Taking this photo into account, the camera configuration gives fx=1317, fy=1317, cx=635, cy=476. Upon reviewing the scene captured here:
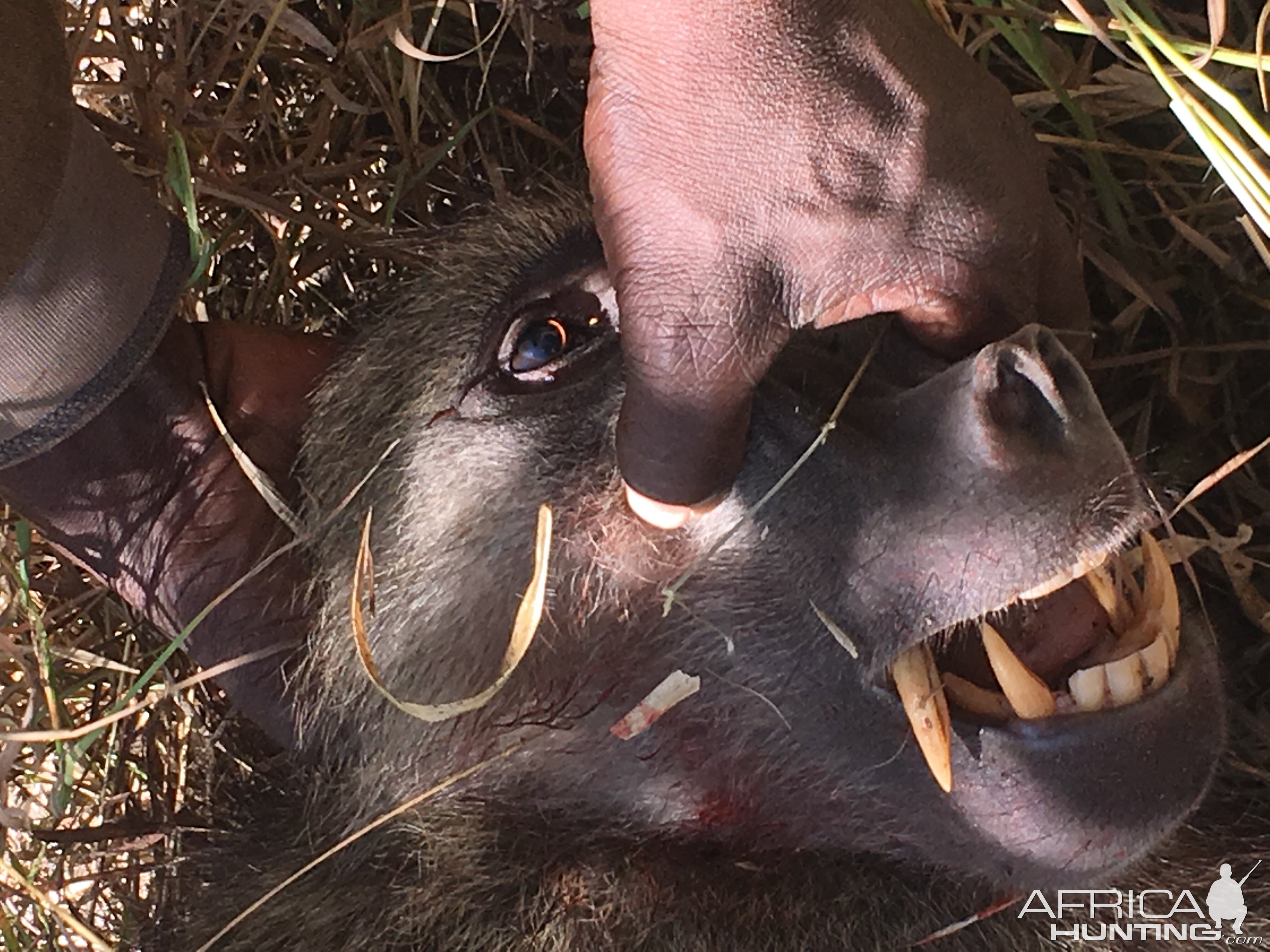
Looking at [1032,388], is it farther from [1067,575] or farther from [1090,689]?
[1090,689]

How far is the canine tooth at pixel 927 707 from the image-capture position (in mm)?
1425

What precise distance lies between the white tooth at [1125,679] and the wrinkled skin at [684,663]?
0.10 feet

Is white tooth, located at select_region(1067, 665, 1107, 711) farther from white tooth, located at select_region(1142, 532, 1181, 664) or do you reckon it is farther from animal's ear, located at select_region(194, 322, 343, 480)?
animal's ear, located at select_region(194, 322, 343, 480)

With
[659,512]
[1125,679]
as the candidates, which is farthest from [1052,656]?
[659,512]

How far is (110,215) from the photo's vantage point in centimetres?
190

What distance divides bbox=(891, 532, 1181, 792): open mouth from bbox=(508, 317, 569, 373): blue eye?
67 centimetres

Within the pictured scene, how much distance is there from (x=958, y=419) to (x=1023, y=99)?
104 centimetres

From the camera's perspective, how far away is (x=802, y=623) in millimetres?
1522

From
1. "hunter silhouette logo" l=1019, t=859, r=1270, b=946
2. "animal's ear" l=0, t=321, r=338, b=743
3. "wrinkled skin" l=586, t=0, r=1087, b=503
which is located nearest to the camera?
"wrinkled skin" l=586, t=0, r=1087, b=503

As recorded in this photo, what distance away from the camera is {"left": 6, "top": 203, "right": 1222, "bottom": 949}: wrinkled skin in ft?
4.52

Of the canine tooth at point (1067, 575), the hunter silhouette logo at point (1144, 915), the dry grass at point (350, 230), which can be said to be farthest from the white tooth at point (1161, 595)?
the dry grass at point (350, 230)

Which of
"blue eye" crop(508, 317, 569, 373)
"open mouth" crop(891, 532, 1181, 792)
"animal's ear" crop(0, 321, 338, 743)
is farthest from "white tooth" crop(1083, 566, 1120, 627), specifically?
"animal's ear" crop(0, 321, 338, 743)

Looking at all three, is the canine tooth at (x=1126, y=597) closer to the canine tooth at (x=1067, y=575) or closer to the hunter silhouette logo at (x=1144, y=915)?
the canine tooth at (x=1067, y=575)

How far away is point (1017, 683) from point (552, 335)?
32.0 inches
